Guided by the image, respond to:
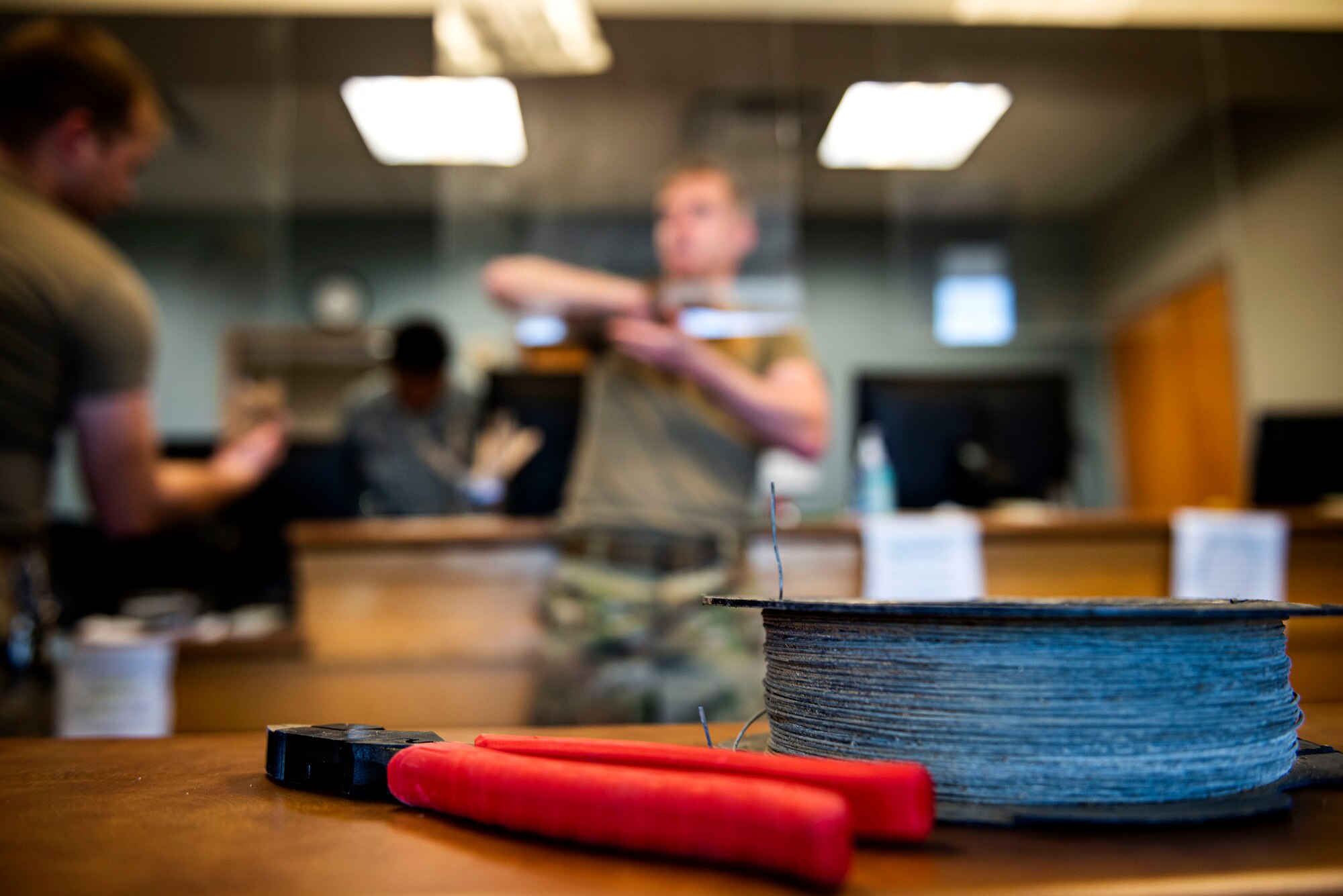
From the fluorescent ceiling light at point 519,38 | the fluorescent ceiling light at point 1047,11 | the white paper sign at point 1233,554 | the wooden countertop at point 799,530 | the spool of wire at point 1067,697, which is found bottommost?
the white paper sign at point 1233,554

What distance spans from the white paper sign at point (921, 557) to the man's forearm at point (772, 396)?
0.97 ft

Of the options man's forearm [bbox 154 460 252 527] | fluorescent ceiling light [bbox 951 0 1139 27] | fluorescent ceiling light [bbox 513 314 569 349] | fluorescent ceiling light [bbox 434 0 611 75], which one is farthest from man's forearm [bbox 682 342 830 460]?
fluorescent ceiling light [bbox 951 0 1139 27]

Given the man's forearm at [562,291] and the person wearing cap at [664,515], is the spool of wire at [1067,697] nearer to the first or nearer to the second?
the person wearing cap at [664,515]

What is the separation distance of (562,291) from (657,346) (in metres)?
0.46

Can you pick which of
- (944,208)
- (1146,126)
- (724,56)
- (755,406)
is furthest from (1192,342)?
(755,406)

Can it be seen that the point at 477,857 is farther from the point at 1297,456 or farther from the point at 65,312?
the point at 1297,456

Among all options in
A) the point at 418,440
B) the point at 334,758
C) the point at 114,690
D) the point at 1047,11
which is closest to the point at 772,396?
the point at 114,690

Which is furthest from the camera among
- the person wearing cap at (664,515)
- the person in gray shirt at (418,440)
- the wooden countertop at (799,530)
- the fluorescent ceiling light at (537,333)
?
the person in gray shirt at (418,440)

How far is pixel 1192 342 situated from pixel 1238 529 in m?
3.13

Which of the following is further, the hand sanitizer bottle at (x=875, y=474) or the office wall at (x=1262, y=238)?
the office wall at (x=1262, y=238)

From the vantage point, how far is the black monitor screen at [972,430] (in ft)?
8.66

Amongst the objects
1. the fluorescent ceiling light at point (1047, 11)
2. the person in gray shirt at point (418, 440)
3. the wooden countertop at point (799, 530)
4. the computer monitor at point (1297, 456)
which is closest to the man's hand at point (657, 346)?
the wooden countertop at point (799, 530)

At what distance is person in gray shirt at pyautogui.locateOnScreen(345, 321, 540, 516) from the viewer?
11.1 feet

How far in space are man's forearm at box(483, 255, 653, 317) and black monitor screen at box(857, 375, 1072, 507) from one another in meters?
0.82
